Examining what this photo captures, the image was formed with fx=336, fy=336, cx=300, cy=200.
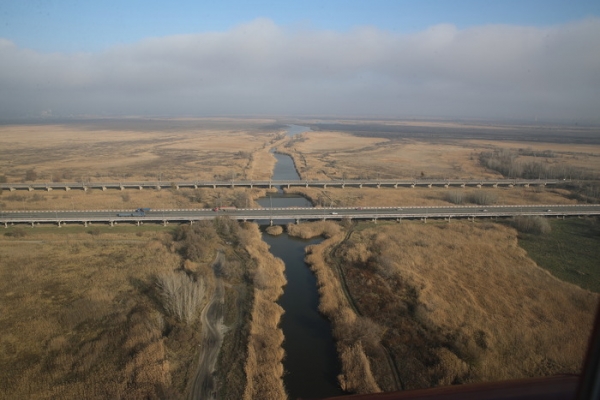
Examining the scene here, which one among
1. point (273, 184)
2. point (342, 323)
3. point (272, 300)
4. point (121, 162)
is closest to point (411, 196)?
point (273, 184)

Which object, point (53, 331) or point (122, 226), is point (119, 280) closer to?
point (53, 331)

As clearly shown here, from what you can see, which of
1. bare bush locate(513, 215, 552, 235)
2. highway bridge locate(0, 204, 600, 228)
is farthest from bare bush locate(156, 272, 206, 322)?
bare bush locate(513, 215, 552, 235)

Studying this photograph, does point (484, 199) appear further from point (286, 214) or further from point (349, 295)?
point (349, 295)

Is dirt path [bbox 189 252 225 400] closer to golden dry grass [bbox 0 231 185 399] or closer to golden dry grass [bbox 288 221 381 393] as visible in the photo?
golden dry grass [bbox 0 231 185 399]

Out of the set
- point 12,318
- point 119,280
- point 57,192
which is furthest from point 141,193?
point 12,318

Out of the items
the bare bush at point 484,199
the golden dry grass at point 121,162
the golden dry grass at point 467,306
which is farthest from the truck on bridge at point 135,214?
the bare bush at point 484,199
